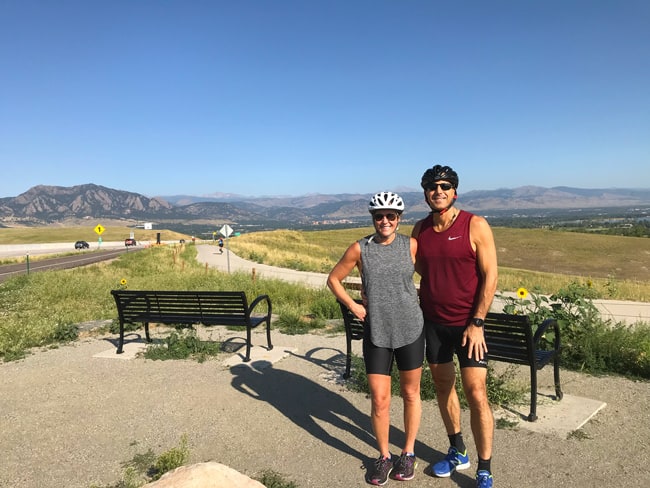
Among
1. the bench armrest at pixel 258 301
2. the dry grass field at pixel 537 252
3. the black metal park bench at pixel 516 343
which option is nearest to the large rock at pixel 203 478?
the black metal park bench at pixel 516 343

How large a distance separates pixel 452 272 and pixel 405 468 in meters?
1.39

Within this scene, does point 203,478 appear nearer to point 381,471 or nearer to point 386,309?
point 381,471

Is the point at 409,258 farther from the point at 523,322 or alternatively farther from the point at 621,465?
the point at 621,465

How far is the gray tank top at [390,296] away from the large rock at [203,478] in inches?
45.8

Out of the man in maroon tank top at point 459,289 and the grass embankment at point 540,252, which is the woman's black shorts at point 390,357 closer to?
the man in maroon tank top at point 459,289

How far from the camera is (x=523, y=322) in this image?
403 cm

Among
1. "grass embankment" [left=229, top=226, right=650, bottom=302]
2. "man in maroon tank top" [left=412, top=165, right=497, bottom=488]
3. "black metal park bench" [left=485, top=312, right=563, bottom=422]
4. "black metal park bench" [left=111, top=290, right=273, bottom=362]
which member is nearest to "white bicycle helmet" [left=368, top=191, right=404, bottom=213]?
"man in maroon tank top" [left=412, top=165, right=497, bottom=488]

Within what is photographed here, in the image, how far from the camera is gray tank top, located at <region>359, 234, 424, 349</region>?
3.12m

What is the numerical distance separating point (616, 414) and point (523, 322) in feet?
4.33

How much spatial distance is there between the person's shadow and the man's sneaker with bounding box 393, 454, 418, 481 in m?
0.27

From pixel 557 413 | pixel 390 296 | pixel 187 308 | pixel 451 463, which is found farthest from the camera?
pixel 187 308

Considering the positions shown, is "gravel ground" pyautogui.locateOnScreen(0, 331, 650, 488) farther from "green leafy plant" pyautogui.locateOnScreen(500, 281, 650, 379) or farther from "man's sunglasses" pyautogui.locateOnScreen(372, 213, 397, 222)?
"man's sunglasses" pyautogui.locateOnScreen(372, 213, 397, 222)

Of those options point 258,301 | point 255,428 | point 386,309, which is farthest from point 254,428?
point 258,301

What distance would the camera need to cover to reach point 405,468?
129 inches
